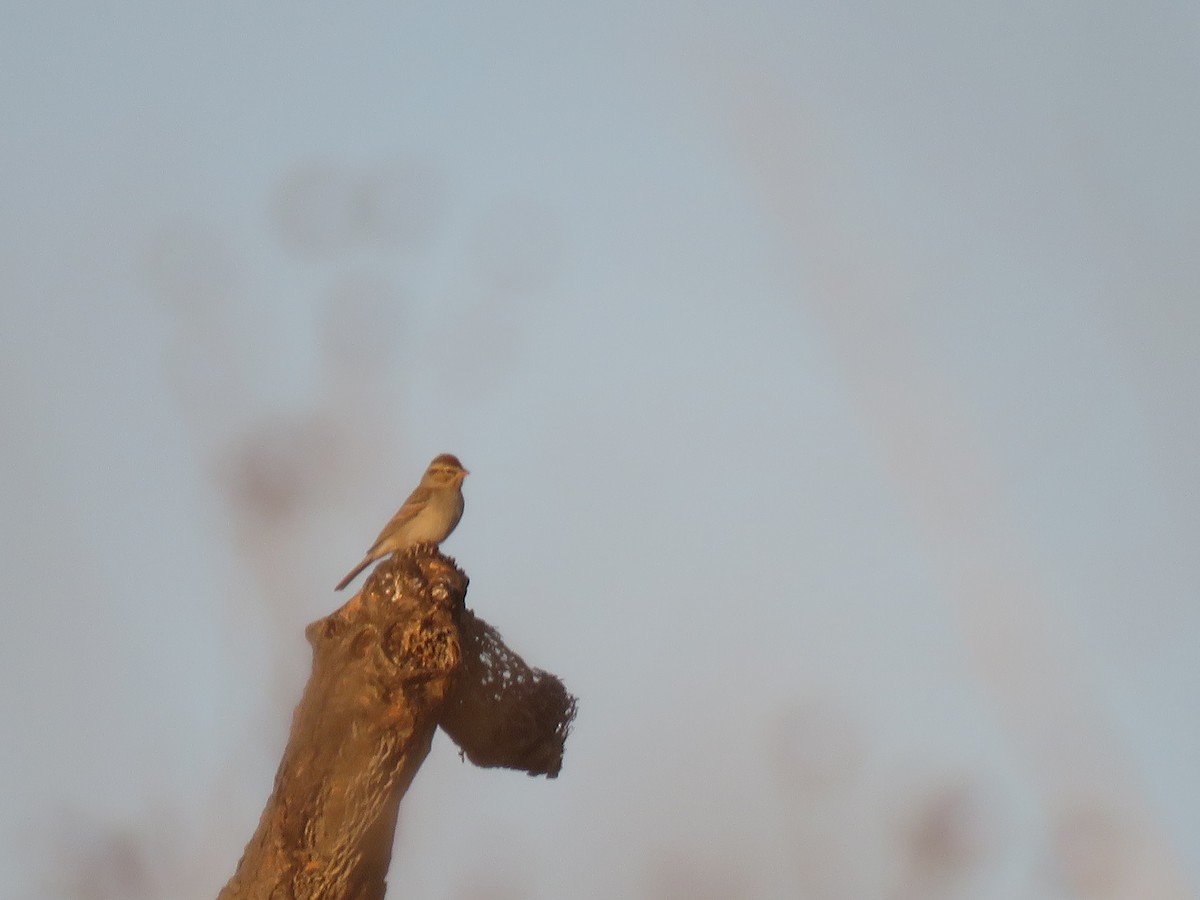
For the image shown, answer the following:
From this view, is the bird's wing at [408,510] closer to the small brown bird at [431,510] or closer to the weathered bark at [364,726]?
the small brown bird at [431,510]

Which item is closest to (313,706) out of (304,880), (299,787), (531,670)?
(299,787)

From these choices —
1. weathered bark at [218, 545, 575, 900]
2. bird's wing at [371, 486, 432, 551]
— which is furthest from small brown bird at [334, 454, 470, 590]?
weathered bark at [218, 545, 575, 900]

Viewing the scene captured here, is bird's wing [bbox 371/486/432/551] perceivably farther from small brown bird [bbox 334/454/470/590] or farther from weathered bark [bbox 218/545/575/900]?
weathered bark [bbox 218/545/575/900]

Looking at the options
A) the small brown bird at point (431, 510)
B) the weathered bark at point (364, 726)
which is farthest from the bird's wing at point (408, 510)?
the weathered bark at point (364, 726)

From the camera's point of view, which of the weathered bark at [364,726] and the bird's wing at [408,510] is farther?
the bird's wing at [408,510]

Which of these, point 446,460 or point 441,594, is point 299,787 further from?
point 446,460

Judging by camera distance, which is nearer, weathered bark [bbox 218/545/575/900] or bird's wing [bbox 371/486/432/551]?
weathered bark [bbox 218/545/575/900]
